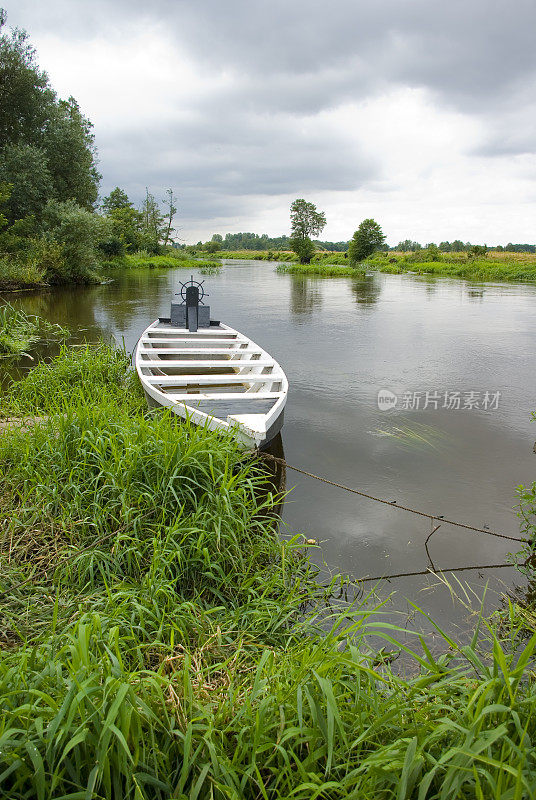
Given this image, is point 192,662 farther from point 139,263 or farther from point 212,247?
point 212,247

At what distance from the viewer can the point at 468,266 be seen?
1369 inches

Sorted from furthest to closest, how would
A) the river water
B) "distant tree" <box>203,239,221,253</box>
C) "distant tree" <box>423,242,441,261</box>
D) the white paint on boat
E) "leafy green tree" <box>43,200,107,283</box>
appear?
"distant tree" <box>203,239,221,253</box>, "distant tree" <box>423,242,441,261</box>, "leafy green tree" <box>43,200,107,283</box>, the white paint on boat, the river water

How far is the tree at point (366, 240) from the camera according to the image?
45.5 metres

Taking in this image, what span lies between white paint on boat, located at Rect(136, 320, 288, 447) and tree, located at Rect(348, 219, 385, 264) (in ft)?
137

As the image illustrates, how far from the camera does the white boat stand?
12.4ft

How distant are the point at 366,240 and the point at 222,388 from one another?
44.2 metres

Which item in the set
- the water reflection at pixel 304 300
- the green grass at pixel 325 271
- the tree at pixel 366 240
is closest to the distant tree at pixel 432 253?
the tree at pixel 366 240

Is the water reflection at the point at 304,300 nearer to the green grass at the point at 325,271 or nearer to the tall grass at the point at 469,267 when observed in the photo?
the green grass at the point at 325,271

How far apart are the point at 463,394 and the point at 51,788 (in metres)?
7.02

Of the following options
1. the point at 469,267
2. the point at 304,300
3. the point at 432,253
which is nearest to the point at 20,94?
the point at 304,300

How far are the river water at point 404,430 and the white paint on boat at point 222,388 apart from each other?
2.59ft

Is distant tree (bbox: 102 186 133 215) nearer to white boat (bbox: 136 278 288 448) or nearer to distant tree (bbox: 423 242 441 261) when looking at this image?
distant tree (bbox: 423 242 441 261)

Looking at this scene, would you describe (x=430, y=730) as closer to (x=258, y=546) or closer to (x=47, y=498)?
(x=258, y=546)

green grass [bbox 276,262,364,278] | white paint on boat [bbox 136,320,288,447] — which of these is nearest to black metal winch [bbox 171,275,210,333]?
white paint on boat [bbox 136,320,288,447]
